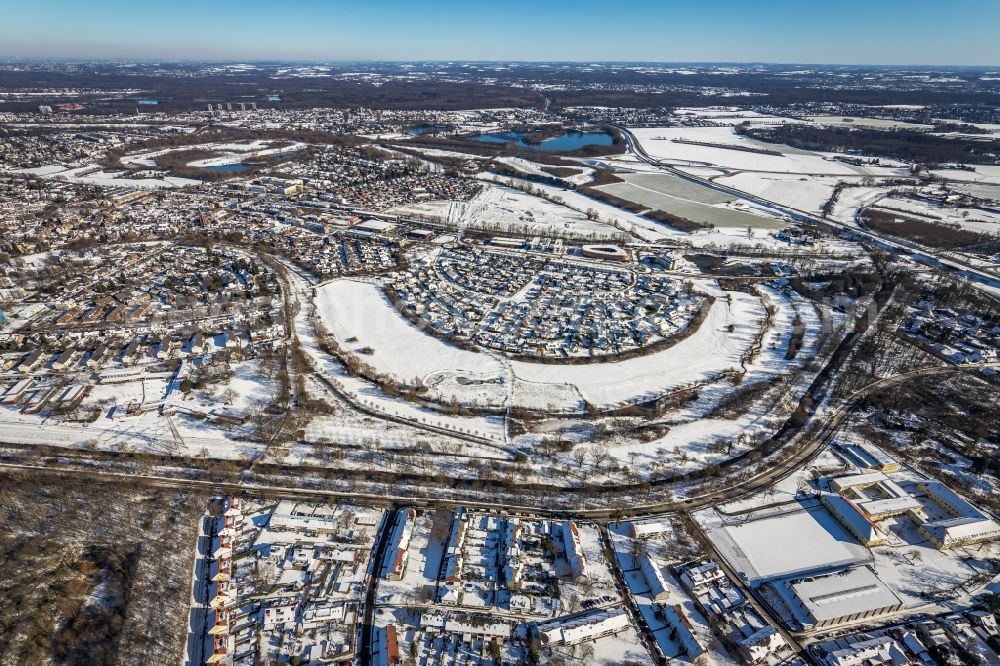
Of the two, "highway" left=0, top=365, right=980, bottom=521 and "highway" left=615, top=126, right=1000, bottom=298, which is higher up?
"highway" left=615, top=126, right=1000, bottom=298

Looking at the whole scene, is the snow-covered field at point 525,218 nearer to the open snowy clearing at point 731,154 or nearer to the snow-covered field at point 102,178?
the open snowy clearing at point 731,154

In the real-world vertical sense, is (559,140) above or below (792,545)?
above

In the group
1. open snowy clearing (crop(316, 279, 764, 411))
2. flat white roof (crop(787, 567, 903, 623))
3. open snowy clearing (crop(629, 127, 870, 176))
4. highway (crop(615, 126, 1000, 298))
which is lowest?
flat white roof (crop(787, 567, 903, 623))

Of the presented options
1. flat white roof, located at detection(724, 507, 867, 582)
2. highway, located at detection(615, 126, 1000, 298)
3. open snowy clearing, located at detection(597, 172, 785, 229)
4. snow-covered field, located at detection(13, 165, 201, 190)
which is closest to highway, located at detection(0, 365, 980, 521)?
flat white roof, located at detection(724, 507, 867, 582)

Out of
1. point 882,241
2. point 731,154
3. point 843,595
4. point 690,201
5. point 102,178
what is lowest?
point 843,595

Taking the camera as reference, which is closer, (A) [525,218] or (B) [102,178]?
(A) [525,218]

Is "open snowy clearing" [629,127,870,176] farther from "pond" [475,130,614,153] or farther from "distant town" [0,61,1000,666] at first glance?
"distant town" [0,61,1000,666]

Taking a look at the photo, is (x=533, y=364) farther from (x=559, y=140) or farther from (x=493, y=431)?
(x=559, y=140)

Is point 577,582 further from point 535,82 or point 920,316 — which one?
point 535,82

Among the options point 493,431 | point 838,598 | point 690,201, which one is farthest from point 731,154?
point 838,598

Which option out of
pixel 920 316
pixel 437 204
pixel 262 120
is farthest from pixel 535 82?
pixel 920 316
